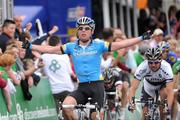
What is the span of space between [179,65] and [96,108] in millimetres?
2996

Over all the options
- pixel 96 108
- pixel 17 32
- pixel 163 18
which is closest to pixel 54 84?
pixel 17 32

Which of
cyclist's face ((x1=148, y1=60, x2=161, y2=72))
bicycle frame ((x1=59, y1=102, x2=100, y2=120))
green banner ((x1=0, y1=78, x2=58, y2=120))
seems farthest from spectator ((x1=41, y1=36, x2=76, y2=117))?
bicycle frame ((x1=59, y1=102, x2=100, y2=120))

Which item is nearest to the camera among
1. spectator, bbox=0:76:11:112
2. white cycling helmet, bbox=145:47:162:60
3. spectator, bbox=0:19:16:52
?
spectator, bbox=0:76:11:112

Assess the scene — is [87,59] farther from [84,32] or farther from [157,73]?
[157,73]

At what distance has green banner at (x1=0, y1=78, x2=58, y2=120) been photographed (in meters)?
15.3

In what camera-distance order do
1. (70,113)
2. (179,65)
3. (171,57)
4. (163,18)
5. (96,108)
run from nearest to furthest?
(96,108) < (70,113) < (179,65) < (171,57) < (163,18)

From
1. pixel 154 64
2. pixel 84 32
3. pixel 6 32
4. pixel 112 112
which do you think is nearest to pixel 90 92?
pixel 84 32

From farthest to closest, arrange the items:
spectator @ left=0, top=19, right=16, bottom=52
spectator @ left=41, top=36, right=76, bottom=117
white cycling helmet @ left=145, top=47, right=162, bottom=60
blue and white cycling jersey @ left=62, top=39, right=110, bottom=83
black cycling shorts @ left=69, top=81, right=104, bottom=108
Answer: spectator @ left=41, top=36, right=76, bottom=117 < spectator @ left=0, top=19, right=16, bottom=52 < white cycling helmet @ left=145, top=47, right=162, bottom=60 < blue and white cycling jersey @ left=62, top=39, right=110, bottom=83 < black cycling shorts @ left=69, top=81, right=104, bottom=108

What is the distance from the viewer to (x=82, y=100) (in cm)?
1464

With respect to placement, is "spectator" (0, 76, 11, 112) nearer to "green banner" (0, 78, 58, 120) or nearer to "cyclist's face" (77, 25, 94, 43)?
"green banner" (0, 78, 58, 120)

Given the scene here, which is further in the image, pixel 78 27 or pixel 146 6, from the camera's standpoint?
pixel 146 6

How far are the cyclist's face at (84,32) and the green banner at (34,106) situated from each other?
181 centimetres

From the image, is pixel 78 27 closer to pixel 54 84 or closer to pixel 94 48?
pixel 94 48

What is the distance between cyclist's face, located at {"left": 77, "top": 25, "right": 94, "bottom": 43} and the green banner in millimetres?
1809
